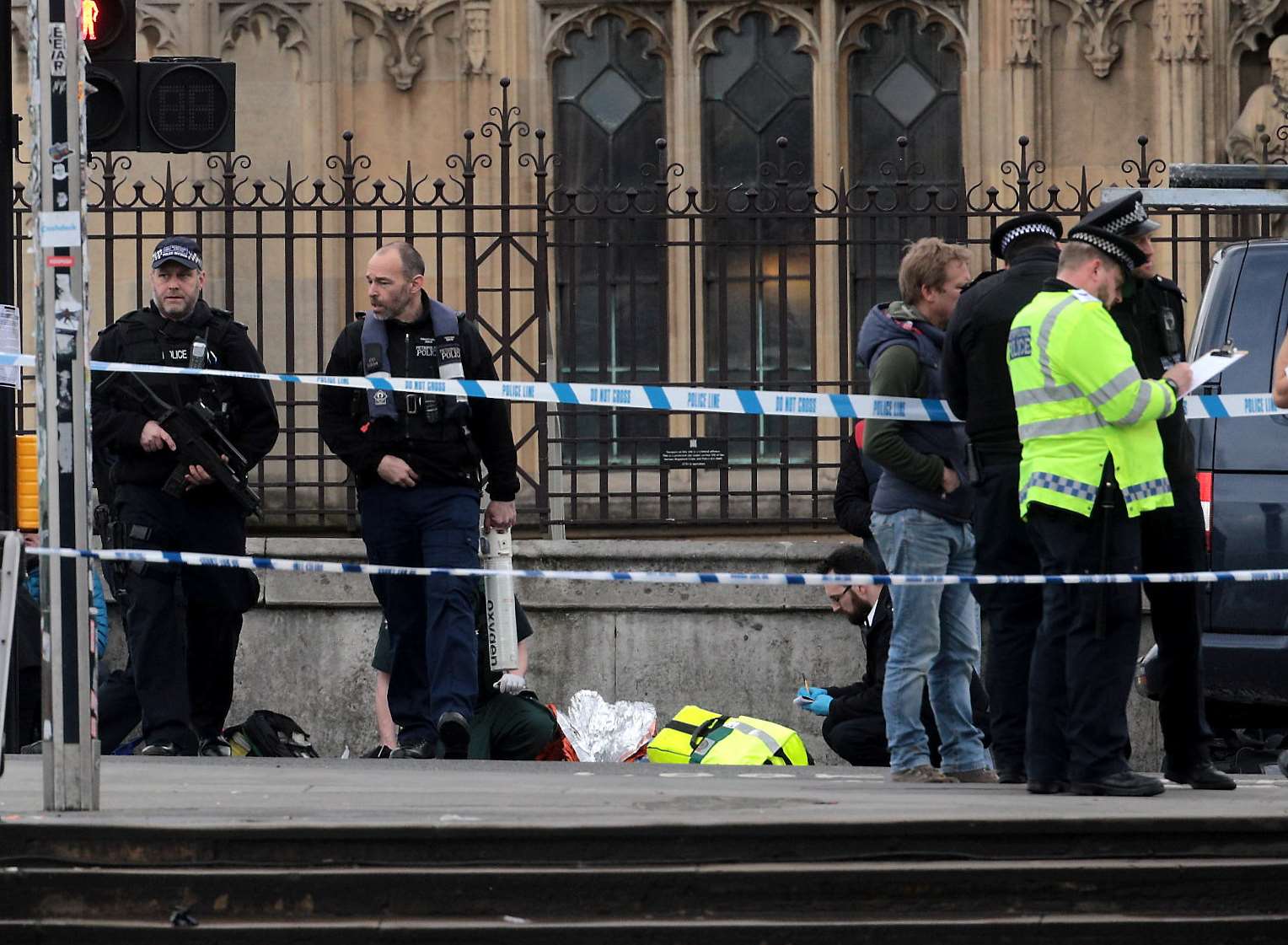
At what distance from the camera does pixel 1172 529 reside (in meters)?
6.93

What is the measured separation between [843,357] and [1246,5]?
12.9 ft

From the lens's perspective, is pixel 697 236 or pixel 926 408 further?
pixel 697 236

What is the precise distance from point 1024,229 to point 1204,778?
5.76 ft

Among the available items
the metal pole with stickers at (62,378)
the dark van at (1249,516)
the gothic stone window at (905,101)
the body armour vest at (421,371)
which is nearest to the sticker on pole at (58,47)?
the metal pole with stickers at (62,378)

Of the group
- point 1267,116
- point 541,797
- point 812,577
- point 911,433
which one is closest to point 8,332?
point 541,797

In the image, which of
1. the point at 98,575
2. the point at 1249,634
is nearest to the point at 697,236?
the point at 98,575

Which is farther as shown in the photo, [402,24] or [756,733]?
[402,24]

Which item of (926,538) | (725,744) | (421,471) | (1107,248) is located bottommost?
(725,744)

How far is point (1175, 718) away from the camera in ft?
23.4

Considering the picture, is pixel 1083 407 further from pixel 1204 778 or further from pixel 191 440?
pixel 191 440

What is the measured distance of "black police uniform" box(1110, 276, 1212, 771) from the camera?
6.94 metres

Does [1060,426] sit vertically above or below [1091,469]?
above

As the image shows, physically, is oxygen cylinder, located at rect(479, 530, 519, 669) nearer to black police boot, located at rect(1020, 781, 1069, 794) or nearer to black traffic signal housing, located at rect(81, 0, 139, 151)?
black traffic signal housing, located at rect(81, 0, 139, 151)

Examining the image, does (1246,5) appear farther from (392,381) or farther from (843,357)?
(392,381)
